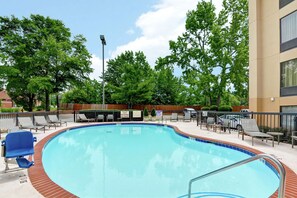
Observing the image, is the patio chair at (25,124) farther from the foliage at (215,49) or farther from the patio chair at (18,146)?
the foliage at (215,49)

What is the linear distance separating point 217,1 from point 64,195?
A: 29590 millimetres

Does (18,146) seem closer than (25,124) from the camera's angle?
Yes

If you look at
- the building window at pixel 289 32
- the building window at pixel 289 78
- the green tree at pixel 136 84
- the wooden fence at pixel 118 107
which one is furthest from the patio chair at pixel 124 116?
the building window at pixel 289 32

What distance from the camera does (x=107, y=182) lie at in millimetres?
4609

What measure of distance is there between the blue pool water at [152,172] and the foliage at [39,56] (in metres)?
14.9

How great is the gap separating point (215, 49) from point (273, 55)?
12.2 meters

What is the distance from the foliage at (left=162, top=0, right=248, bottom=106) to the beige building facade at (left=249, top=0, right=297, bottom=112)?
10248 millimetres

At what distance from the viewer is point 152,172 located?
5.34 metres

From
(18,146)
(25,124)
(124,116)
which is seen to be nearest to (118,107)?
(124,116)

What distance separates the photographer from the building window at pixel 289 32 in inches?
368

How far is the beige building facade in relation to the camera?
951 cm

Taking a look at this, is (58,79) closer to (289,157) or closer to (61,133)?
(61,133)

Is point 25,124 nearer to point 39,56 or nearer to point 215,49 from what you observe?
point 39,56

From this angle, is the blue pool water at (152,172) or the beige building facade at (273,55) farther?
the beige building facade at (273,55)
